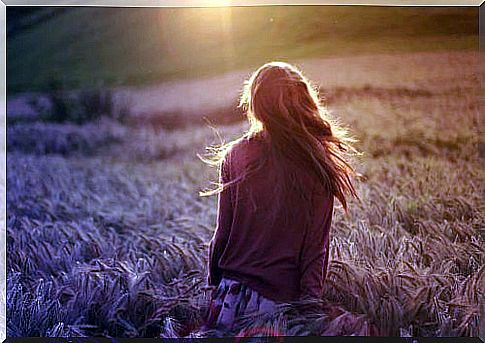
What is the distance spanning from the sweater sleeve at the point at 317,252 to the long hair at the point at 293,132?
0.37 ft

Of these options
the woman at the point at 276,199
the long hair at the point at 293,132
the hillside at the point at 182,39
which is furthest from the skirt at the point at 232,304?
the hillside at the point at 182,39

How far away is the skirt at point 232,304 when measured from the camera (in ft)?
19.4

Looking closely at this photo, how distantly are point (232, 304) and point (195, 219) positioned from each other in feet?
1.85

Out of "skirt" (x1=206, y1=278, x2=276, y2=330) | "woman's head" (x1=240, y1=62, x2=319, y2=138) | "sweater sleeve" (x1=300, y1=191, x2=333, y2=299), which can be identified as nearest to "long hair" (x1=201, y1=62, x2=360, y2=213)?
"woman's head" (x1=240, y1=62, x2=319, y2=138)

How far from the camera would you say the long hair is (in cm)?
589

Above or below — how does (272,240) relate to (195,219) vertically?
below

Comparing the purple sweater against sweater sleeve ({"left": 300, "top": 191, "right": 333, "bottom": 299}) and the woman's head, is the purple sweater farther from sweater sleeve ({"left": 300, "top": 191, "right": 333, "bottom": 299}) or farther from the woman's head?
the woman's head

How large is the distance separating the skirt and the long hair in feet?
1.95

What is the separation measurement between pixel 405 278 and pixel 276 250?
2.68ft

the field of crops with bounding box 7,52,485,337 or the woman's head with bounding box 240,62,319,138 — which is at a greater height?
the woman's head with bounding box 240,62,319,138

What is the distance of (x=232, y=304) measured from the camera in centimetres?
593

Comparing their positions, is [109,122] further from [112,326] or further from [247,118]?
[112,326]

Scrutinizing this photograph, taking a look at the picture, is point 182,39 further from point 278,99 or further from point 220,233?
point 220,233

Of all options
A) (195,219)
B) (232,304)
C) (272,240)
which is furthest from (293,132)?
(232,304)
